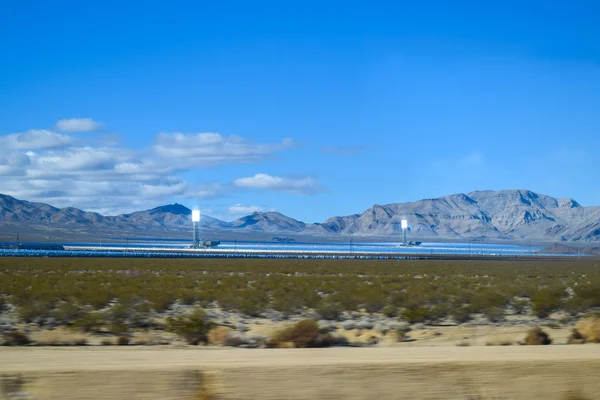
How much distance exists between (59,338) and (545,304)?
17754 mm

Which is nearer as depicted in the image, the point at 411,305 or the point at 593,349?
the point at 593,349

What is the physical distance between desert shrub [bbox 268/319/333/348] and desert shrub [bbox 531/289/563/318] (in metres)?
12.7

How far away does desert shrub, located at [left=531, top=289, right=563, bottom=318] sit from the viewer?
2653 cm

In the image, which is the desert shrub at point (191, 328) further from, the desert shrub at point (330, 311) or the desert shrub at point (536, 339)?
the desert shrub at point (536, 339)

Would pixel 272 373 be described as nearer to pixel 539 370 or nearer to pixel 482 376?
pixel 482 376

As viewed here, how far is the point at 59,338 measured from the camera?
58.9 ft

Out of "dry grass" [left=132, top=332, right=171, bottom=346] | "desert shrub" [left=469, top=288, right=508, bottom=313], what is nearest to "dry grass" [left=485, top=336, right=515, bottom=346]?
"dry grass" [left=132, top=332, right=171, bottom=346]

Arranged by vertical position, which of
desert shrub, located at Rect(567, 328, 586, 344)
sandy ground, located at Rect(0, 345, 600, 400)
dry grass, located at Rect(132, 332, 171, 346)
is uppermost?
sandy ground, located at Rect(0, 345, 600, 400)

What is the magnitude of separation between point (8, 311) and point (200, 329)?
10346 mm

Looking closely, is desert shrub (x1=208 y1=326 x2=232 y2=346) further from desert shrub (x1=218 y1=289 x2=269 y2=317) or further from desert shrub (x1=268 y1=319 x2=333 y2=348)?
desert shrub (x1=218 y1=289 x2=269 y2=317)

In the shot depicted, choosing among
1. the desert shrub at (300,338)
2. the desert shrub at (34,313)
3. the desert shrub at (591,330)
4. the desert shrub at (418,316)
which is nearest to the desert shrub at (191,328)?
the desert shrub at (300,338)

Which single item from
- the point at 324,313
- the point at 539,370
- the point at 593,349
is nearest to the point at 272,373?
the point at 539,370

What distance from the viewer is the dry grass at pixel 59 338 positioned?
56.1 feet

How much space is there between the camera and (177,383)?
7918 mm
